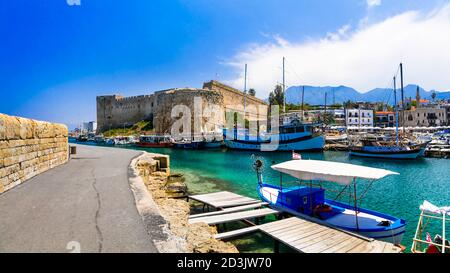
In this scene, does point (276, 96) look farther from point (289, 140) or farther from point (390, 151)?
point (390, 151)

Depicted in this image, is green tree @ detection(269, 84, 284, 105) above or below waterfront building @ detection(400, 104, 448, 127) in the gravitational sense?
above

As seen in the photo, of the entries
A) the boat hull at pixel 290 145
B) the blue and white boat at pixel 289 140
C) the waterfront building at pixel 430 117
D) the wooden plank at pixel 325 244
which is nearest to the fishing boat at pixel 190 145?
the blue and white boat at pixel 289 140

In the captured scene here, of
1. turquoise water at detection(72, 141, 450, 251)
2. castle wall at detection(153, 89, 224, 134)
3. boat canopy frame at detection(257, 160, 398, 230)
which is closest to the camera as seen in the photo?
boat canopy frame at detection(257, 160, 398, 230)

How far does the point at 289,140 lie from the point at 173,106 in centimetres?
2558

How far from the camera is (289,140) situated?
34188 millimetres

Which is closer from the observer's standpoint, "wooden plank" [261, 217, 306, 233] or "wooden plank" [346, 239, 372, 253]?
"wooden plank" [346, 239, 372, 253]

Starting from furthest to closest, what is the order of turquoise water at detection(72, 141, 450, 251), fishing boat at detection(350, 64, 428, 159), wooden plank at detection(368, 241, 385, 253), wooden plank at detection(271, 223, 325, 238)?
fishing boat at detection(350, 64, 428, 159), turquoise water at detection(72, 141, 450, 251), wooden plank at detection(271, 223, 325, 238), wooden plank at detection(368, 241, 385, 253)

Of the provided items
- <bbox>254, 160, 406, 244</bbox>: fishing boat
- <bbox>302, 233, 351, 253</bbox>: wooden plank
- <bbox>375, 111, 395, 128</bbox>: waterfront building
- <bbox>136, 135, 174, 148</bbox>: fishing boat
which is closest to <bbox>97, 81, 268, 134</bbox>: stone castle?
<bbox>136, 135, 174, 148</bbox>: fishing boat

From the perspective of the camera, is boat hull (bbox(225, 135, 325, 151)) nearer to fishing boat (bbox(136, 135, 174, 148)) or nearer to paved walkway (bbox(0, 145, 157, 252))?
fishing boat (bbox(136, 135, 174, 148))

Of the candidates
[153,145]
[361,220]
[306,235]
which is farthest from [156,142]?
[306,235]

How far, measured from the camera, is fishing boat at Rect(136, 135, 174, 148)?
4457 centimetres

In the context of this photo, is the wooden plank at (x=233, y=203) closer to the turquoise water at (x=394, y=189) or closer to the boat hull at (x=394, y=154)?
the turquoise water at (x=394, y=189)

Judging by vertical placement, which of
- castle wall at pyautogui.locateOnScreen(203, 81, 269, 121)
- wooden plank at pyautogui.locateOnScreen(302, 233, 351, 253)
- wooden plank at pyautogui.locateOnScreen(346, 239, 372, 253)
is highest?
castle wall at pyautogui.locateOnScreen(203, 81, 269, 121)

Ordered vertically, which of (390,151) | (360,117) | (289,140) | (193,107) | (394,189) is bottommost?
(394,189)
